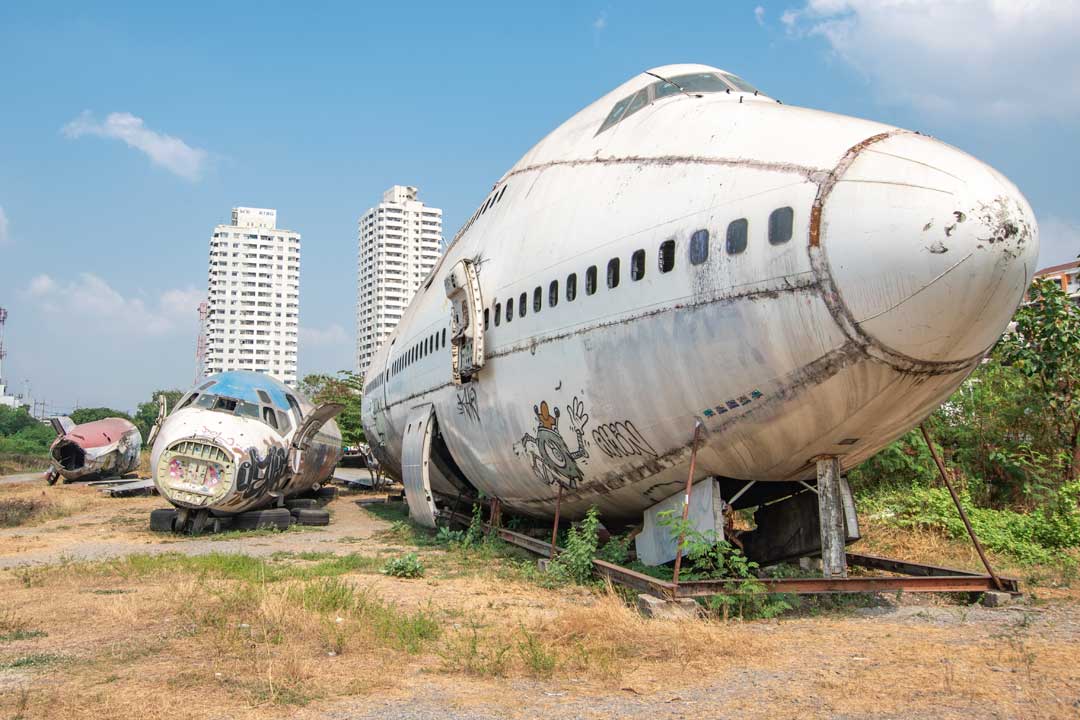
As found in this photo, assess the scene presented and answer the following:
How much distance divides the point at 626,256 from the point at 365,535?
12.1 metres

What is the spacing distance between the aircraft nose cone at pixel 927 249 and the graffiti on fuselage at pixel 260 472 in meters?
14.4

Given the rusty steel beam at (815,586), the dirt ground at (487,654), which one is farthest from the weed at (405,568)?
the rusty steel beam at (815,586)

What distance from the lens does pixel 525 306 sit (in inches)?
462

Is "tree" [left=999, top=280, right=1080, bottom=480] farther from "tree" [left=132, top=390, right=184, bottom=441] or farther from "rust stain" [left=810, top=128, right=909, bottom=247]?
"tree" [left=132, top=390, right=184, bottom=441]

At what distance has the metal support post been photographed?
29.6 ft

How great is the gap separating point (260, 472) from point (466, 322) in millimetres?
7846

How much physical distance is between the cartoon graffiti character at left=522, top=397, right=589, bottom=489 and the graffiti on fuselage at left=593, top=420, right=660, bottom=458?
335 mm

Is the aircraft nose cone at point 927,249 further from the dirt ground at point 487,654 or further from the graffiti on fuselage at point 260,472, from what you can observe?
→ the graffiti on fuselage at point 260,472

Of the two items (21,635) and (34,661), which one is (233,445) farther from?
(34,661)

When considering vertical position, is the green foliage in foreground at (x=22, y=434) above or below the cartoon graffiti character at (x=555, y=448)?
above

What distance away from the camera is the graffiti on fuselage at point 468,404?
532 inches

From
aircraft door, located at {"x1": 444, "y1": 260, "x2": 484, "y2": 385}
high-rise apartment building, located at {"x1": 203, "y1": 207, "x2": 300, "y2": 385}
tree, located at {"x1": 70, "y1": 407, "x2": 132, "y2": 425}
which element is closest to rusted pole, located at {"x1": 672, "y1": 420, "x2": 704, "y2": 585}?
aircraft door, located at {"x1": 444, "y1": 260, "x2": 484, "y2": 385}

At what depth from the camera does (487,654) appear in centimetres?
715

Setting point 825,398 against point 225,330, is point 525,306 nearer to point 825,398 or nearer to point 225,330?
point 825,398
